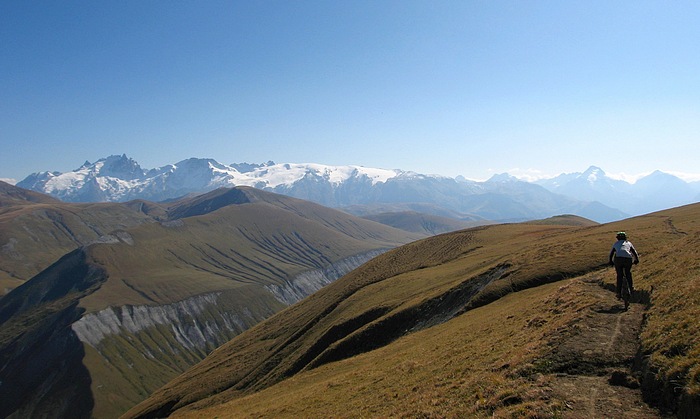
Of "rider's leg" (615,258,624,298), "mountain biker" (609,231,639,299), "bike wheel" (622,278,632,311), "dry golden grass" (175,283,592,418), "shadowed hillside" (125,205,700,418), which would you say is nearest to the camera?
"shadowed hillside" (125,205,700,418)

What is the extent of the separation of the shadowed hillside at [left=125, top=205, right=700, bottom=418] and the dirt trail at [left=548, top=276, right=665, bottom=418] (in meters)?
0.06

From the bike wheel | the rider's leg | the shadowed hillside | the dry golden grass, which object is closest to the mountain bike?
the bike wheel

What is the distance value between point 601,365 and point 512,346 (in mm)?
6695

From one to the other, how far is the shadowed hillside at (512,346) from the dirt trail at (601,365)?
0.21ft

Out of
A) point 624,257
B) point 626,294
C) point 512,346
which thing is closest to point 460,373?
point 512,346

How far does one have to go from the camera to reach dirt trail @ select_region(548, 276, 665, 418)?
14.6 m

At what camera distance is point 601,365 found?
1783cm

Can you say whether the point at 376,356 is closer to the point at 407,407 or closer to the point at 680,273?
the point at 407,407

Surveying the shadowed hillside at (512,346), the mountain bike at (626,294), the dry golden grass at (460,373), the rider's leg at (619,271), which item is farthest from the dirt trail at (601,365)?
the dry golden grass at (460,373)

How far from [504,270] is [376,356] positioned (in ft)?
71.2

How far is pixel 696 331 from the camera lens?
16266 millimetres

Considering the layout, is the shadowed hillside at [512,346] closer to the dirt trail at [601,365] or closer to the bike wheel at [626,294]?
the dirt trail at [601,365]

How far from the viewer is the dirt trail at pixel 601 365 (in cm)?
1465

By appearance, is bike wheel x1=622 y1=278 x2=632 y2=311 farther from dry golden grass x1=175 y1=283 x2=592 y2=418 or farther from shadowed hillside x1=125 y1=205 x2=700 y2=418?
dry golden grass x1=175 y1=283 x2=592 y2=418
